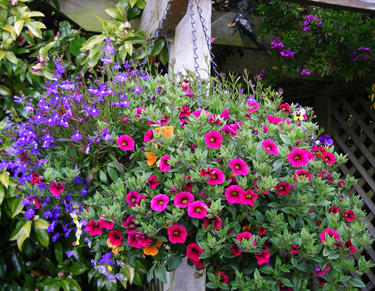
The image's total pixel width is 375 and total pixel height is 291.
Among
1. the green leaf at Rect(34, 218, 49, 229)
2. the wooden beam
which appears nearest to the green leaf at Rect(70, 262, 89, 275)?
the green leaf at Rect(34, 218, 49, 229)

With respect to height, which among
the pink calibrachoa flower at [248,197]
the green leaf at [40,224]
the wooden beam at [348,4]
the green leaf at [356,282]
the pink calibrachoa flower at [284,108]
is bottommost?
the green leaf at [40,224]

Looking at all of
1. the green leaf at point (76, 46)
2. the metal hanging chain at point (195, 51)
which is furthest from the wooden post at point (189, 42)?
the green leaf at point (76, 46)

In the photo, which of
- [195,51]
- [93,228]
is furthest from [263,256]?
[195,51]

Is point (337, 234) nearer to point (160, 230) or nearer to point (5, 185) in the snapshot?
point (160, 230)

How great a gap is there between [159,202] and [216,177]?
147 mm

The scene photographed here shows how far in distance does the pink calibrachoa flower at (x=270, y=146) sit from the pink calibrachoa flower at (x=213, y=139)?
11 centimetres

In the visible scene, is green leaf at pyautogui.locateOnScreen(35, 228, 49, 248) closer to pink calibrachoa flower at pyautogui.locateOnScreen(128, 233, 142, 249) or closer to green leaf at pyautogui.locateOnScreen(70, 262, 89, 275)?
green leaf at pyautogui.locateOnScreen(70, 262, 89, 275)

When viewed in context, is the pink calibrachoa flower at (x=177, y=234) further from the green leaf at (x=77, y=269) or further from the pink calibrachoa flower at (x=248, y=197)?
the green leaf at (x=77, y=269)

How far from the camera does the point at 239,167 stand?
3.38 ft

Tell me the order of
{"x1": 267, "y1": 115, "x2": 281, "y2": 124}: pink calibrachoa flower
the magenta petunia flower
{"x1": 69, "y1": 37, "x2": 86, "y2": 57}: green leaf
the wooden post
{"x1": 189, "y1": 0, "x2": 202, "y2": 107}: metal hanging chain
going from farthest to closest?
1. {"x1": 69, "y1": 37, "x2": 86, "y2": 57}: green leaf
2. the wooden post
3. {"x1": 189, "y1": 0, "x2": 202, "y2": 107}: metal hanging chain
4. {"x1": 267, "y1": 115, "x2": 281, "y2": 124}: pink calibrachoa flower
5. the magenta petunia flower

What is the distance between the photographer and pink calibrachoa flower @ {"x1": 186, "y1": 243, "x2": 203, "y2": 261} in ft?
3.40

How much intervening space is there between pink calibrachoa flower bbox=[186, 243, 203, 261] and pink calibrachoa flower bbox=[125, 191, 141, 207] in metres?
0.17

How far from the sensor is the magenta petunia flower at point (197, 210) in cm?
98

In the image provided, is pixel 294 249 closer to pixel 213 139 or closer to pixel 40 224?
pixel 213 139
